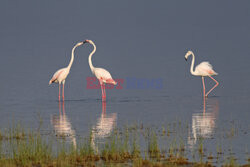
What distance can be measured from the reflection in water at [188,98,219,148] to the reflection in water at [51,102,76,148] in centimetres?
240

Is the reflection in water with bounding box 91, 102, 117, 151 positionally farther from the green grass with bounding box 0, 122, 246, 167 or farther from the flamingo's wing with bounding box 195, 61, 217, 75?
the flamingo's wing with bounding box 195, 61, 217, 75

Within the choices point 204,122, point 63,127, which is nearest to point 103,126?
point 63,127

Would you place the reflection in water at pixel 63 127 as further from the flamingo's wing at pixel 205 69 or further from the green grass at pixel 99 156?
the flamingo's wing at pixel 205 69

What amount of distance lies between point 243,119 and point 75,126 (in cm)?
413

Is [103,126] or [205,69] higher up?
[205,69]

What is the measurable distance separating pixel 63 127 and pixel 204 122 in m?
3.33

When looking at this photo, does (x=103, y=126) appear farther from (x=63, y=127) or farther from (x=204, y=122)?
(x=204, y=122)

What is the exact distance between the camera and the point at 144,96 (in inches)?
814

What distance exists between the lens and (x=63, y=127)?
1186 centimetres

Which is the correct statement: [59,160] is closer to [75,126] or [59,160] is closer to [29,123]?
[75,126]

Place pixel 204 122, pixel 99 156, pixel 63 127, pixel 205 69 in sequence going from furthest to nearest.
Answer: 1. pixel 205 69
2. pixel 204 122
3. pixel 63 127
4. pixel 99 156

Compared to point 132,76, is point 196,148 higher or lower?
lower

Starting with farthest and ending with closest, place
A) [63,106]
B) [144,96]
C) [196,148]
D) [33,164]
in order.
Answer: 1. [144,96]
2. [63,106]
3. [196,148]
4. [33,164]

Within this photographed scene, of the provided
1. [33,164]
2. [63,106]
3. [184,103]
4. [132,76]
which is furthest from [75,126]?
[132,76]
